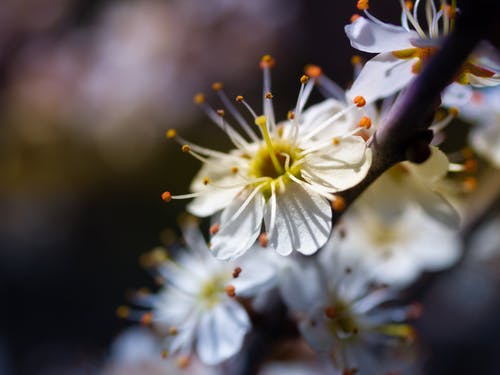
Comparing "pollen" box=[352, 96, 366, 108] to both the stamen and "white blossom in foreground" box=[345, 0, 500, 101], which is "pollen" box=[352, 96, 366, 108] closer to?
"white blossom in foreground" box=[345, 0, 500, 101]

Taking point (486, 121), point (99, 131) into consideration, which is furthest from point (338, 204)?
point (99, 131)

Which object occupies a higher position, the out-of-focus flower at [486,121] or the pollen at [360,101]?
the pollen at [360,101]

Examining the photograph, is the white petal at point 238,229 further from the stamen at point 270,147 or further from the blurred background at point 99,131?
the blurred background at point 99,131

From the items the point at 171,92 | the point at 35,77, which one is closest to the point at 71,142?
the point at 35,77

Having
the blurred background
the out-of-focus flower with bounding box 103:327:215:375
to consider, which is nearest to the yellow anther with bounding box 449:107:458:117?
the out-of-focus flower with bounding box 103:327:215:375

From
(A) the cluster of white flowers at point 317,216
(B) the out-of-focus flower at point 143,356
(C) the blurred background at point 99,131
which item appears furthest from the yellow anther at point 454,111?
(C) the blurred background at point 99,131

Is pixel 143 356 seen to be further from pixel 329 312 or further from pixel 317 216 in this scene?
pixel 317 216
